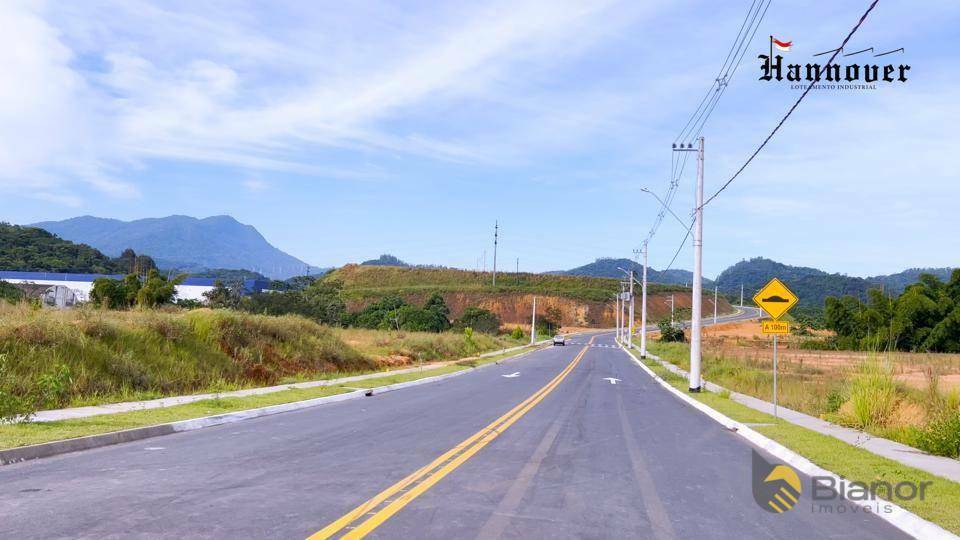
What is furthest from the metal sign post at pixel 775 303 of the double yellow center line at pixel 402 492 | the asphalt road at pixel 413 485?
the double yellow center line at pixel 402 492

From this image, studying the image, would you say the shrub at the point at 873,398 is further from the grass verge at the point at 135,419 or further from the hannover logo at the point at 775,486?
the grass verge at the point at 135,419

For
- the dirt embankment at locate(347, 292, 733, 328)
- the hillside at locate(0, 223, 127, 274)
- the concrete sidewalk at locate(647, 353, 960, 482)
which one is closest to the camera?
the concrete sidewalk at locate(647, 353, 960, 482)

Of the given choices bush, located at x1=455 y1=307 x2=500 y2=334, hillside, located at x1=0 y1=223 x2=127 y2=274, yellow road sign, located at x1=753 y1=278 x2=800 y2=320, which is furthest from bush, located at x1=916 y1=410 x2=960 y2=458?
hillside, located at x1=0 y1=223 x2=127 y2=274

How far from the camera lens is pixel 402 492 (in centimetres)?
796

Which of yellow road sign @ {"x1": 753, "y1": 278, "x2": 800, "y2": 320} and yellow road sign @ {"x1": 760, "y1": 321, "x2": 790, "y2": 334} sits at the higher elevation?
yellow road sign @ {"x1": 753, "y1": 278, "x2": 800, "y2": 320}

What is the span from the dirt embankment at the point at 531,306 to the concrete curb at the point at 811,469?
131 metres

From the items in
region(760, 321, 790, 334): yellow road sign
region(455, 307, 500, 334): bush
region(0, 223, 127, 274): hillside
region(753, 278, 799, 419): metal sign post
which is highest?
region(0, 223, 127, 274): hillside

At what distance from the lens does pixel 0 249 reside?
12569cm

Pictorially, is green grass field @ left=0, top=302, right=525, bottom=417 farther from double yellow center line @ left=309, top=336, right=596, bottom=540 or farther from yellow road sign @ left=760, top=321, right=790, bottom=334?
yellow road sign @ left=760, top=321, right=790, bottom=334

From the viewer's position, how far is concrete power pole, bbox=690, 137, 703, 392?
23.8m

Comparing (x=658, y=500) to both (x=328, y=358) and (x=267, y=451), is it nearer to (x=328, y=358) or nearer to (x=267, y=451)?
(x=267, y=451)

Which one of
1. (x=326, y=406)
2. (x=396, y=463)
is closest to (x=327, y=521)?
(x=396, y=463)

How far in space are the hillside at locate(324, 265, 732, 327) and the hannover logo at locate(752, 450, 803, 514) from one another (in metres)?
136

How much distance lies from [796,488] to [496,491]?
12.8ft
